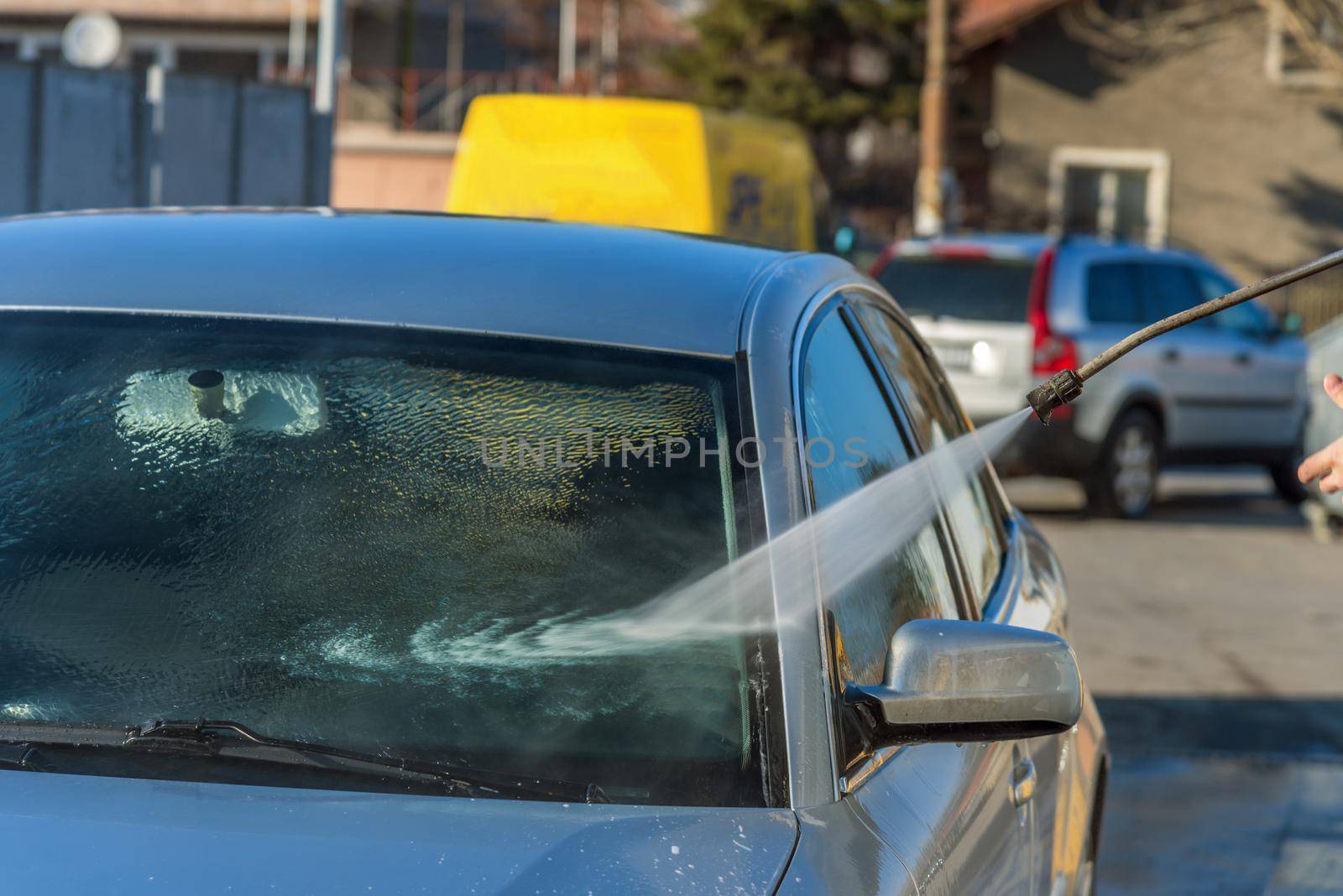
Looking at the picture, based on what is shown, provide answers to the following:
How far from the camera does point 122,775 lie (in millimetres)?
2045

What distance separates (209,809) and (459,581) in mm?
463

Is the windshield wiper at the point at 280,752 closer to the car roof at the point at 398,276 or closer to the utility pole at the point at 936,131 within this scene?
the car roof at the point at 398,276

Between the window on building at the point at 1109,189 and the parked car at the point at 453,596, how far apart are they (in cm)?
2921

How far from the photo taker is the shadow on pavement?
21.9 feet

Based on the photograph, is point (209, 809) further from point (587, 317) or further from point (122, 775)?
point (587, 317)

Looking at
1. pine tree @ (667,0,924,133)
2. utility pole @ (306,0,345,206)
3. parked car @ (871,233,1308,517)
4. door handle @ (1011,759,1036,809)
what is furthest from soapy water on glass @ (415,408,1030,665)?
pine tree @ (667,0,924,133)

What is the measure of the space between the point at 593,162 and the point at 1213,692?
600 cm

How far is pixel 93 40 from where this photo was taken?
13258 millimetres

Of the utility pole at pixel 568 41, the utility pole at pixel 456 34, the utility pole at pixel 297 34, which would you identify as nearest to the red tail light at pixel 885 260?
the utility pole at pixel 297 34

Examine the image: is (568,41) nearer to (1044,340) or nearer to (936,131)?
(936,131)

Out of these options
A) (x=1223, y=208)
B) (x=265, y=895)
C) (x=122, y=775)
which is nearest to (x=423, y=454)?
(x=122, y=775)

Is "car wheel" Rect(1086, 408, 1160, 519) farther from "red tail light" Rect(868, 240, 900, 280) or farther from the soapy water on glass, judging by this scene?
the soapy water on glass

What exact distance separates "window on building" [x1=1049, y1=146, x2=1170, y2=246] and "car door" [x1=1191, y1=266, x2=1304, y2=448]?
55.5ft

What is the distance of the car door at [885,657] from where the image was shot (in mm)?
2178
